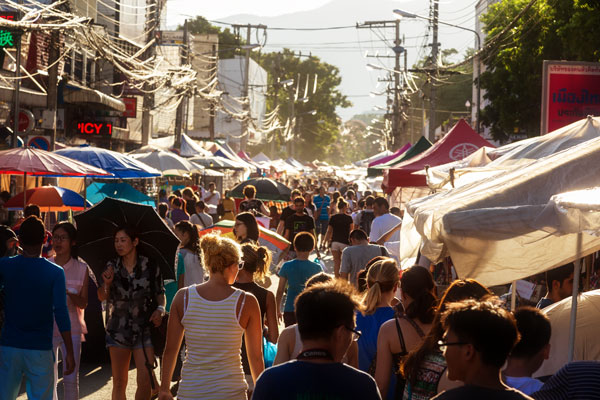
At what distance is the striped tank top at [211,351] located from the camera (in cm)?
524

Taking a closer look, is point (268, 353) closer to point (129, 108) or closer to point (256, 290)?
point (256, 290)

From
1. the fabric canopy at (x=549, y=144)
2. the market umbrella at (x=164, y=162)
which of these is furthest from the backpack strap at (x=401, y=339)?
the market umbrella at (x=164, y=162)

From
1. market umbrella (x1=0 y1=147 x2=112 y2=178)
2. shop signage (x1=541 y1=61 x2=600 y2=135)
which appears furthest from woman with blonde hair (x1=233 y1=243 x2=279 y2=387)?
shop signage (x1=541 y1=61 x2=600 y2=135)

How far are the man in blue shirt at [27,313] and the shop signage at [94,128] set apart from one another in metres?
22.2

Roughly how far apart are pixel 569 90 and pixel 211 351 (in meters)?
12.5

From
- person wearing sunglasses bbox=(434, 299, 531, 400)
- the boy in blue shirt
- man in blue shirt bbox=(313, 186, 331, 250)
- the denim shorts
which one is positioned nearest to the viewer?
person wearing sunglasses bbox=(434, 299, 531, 400)

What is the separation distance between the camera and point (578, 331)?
18.5ft

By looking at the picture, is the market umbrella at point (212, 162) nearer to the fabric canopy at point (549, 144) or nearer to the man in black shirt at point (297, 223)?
the man in black shirt at point (297, 223)

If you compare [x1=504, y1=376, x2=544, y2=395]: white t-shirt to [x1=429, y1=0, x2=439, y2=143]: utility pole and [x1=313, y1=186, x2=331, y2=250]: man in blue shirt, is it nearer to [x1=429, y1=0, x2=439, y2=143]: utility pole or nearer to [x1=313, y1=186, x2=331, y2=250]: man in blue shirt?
[x1=313, y1=186, x2=331, y2=250]: man in blue shirt

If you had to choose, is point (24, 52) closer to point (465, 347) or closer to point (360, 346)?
point (360, 346)

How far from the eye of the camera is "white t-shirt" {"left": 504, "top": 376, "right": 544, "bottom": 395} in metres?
4.08

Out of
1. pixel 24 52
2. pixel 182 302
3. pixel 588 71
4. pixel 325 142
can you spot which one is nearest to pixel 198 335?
pixel 182 302

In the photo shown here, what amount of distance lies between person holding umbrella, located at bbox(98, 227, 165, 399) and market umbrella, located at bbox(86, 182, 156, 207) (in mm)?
10295

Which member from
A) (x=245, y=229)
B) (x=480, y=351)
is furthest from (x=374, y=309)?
(x=245, y=229)
